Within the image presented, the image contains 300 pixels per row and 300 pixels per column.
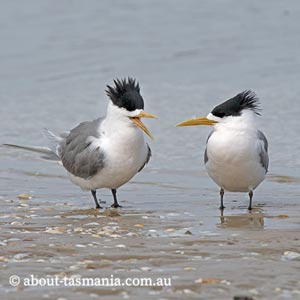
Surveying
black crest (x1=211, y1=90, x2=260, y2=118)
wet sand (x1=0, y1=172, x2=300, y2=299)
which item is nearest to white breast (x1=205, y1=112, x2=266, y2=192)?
black crest (x1=211, y1=90, x2=260, y2=118)

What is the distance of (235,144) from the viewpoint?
23.5 ft

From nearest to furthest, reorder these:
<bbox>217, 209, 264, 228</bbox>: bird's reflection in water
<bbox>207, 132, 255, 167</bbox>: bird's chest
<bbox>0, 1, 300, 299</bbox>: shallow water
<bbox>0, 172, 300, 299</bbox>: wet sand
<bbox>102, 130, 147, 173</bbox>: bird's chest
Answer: <bbox>0, 172, 300, 299</bbox>: wet sand, <bbox>0, 1, 300, 299</bbox>: shallow water, <bbox>217, 209, 264, 228</bbox>: bird's reflection in water, <bbox>207, 132, 255, 167</bbox>: bird's chest, <bbox>102, 130, 147, 173</bbox>: bird's chest

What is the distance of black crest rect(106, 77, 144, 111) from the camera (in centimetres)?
717

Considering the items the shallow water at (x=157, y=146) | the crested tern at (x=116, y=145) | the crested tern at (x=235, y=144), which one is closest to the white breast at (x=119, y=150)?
the crested tern at (x=116, y=145)

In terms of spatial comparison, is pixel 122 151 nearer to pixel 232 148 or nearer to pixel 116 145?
pixel 116 145

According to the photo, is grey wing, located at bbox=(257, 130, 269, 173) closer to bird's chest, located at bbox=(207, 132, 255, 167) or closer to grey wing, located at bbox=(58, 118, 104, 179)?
bird's chest, located at bbox=(207, 132, 255, 167)

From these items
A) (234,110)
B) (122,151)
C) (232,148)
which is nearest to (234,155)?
(232,148)

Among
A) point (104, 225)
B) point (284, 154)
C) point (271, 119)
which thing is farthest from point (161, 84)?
point (104, 225)

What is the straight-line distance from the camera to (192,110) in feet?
37.1

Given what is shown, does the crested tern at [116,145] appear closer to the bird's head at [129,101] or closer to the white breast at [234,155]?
the bird's head at [129,101]

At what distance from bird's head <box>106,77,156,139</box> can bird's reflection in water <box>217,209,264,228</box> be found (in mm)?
946

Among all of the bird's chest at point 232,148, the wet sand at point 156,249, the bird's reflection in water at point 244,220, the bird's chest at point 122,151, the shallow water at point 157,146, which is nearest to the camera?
the wet sand at point 156,249

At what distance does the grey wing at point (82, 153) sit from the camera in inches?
288

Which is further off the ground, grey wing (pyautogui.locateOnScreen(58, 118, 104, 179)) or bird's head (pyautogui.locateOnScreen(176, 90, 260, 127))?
bird's head (pyautogui.locateOnScreen(176, 90, 260, 127))
